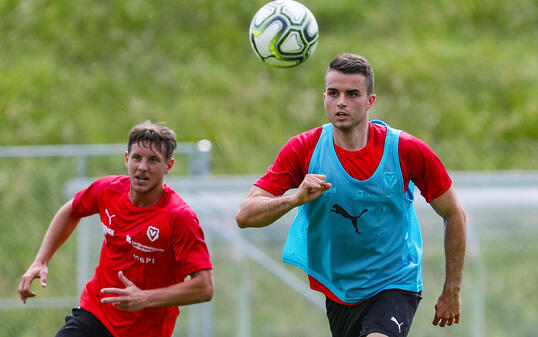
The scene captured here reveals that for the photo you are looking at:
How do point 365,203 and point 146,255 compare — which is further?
point 146,255

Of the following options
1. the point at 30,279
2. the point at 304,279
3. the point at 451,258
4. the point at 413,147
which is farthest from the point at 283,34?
the point at 304,279

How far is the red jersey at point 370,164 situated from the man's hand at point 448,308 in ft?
2.01

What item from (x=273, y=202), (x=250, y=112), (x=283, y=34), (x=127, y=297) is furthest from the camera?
(x=250, y=112)

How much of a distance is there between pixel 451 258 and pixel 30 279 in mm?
2727

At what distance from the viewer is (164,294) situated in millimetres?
4969

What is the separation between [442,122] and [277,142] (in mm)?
2806

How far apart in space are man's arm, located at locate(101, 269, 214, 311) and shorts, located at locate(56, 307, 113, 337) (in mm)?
422

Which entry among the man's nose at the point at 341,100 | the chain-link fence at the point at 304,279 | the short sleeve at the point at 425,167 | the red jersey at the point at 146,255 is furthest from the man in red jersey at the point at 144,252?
the chain-link fence at the point at 304,279

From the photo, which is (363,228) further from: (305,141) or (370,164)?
(305,141)

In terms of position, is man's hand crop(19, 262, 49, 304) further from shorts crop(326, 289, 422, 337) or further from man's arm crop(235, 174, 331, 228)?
shorts crop(326, 289, 422, 337)

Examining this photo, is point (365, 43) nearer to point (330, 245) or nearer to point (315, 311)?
point (315, 311)

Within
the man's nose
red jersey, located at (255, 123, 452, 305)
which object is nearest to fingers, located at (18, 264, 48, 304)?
red jersey, located at (255, 123, 452, 305)

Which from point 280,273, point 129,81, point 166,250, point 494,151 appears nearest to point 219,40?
point 129,81

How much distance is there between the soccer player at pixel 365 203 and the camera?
4922mm
